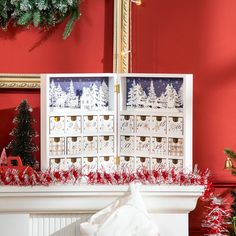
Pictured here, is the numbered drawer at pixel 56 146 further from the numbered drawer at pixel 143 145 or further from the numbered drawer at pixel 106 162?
the numbered drawer at pixel 143 145

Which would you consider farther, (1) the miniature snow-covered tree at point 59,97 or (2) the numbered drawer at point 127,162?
(2) the numbered drawer at point 127,162

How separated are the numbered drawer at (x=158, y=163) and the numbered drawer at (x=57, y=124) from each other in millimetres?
534

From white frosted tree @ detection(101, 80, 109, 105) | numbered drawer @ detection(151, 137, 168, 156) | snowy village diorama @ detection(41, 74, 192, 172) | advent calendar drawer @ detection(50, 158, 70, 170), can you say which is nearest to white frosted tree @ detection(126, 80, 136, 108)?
snowy village diorama @ detection(41, 74, 192, 172)

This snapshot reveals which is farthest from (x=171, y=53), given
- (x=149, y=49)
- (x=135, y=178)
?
(x=135, y=178)

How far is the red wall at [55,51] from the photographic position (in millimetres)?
4777

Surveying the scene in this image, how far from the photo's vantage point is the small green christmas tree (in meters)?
4.56

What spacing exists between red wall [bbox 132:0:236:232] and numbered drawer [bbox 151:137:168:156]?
0.43 metres

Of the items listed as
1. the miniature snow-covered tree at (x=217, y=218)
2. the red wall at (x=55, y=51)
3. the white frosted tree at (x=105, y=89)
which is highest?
the red wall at (x=55, y=51)

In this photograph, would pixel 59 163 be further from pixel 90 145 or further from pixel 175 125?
pixel 175 125

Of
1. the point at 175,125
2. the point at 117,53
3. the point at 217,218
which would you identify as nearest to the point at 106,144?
the point at 175,125

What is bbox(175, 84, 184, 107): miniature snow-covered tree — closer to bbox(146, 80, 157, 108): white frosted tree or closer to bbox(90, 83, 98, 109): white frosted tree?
bbox(146, 80, 157, 108): white frosted tree

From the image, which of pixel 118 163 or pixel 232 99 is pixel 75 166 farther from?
pixel 232 99

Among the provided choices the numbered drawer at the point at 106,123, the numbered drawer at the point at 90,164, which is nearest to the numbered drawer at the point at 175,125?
the numbered drawer at the point at 106,123

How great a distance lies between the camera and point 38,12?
4.68m
